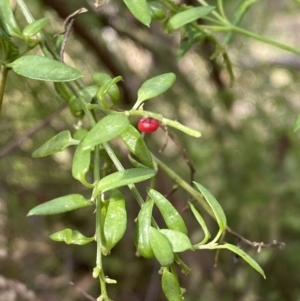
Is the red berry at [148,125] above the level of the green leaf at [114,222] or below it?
below

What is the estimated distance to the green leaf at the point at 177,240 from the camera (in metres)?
0.25

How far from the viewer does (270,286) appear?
0.84 metres

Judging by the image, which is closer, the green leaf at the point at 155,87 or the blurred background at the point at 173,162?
the green leaf at the point at 155,87

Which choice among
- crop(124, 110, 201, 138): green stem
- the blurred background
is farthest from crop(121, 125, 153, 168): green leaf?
the blurred background

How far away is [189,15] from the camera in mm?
349

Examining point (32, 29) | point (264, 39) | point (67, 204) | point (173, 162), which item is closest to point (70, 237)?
point (67, 204)

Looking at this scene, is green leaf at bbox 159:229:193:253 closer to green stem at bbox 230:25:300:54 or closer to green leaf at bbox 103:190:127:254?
green leaf at bbox 103:190:127:254

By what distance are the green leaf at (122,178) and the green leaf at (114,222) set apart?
1 centimetres

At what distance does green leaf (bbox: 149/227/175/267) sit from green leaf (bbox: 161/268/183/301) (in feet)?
0.05

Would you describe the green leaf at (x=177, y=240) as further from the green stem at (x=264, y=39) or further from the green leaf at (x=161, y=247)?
the green stem at (x=264, y=39)

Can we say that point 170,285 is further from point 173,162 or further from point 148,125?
point 173,162

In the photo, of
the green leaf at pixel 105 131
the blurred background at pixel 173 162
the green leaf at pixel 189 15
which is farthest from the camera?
the blurred background at pixel 173 162

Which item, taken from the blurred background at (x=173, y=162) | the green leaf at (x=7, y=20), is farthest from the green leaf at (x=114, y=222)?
the blurred background at (x=173, y=162)

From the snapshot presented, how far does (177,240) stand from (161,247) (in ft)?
0.04
